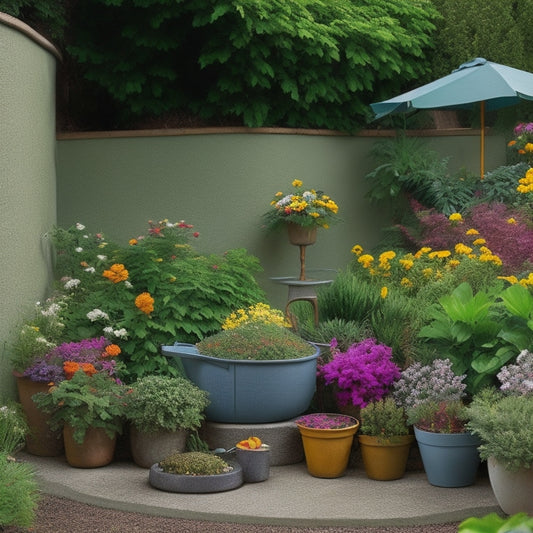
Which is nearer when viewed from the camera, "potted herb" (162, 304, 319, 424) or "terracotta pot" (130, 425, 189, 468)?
"terracotta pot" (130, 425, 189, 468)

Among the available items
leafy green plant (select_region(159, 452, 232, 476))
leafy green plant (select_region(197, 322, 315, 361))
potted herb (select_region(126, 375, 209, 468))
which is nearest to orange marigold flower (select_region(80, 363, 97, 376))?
potted herb (select_region(126, 375, 209, 468))

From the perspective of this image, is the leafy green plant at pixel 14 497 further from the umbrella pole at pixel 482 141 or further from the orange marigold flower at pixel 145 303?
the umbrella pole at pixel 482 141

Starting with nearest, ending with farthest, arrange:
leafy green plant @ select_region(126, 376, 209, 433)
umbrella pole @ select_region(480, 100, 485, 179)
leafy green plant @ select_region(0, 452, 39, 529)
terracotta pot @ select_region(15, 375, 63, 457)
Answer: leafy green plant @ select_region(0, 452, 39, 529) < leafy green plant @ select_region(126, 376, 209, 433) < terracotta pot @ select_region(15, 375, 63, 457) < umbrella pole @ select_region(480, 100, 485, 179)

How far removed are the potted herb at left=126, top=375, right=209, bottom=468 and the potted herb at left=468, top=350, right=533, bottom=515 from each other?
1.68 metres

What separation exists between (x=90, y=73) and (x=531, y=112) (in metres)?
4.57

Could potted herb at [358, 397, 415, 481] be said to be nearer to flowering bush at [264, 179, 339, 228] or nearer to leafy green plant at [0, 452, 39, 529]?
leafy green plant at [0, 452, 39, 529]

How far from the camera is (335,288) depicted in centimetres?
661

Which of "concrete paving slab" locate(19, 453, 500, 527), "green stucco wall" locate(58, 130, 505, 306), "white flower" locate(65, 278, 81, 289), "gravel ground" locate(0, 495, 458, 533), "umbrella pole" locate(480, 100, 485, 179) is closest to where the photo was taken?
"gravel ground" locate(0, 495, 458, 533)

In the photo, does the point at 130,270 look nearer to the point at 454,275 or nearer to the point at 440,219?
the point at 454,275

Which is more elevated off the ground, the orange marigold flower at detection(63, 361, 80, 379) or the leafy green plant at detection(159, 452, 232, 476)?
the orange marigold flower at detection(63, 361, 80, 379)

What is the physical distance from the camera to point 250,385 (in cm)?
562

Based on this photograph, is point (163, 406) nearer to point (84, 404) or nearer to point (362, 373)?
point (84, 404)

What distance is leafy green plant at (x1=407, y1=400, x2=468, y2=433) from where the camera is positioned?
5098 mm

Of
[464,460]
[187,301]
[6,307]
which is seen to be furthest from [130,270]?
[464,460]
